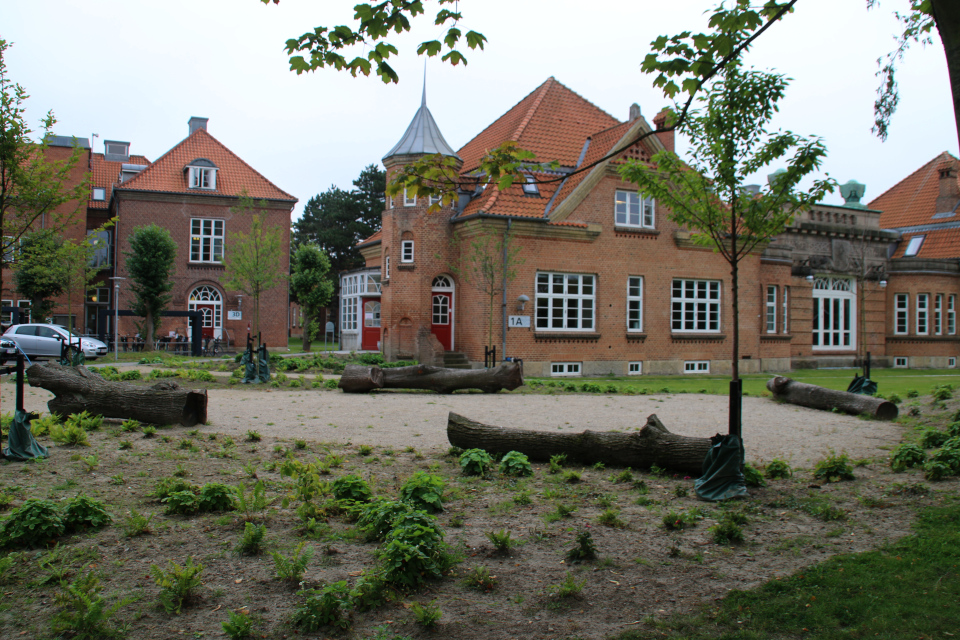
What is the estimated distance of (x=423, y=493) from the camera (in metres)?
5.50

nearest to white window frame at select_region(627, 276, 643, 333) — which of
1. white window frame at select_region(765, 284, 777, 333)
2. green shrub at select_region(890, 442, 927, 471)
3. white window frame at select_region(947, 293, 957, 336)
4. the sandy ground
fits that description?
white window frame at select_region(765, 284, 777, 333)

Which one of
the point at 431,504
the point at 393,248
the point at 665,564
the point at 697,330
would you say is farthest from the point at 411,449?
the point at 697,330

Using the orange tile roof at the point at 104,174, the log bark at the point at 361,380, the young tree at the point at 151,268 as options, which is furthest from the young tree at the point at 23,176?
the orange tile roof at the point at 104,174

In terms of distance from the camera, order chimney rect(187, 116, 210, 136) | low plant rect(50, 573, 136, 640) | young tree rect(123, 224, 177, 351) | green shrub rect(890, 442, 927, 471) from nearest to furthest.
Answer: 1. low plant rect(50, 573, 136, 640)
2. green shrub rect(890, 442, 927, 471)
3. young tree rect(123, 224, 177, 351)
4. chimney rect(187, 116, 210, 136)

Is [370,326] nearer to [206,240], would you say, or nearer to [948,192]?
[206,240]

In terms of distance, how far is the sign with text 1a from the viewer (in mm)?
24500

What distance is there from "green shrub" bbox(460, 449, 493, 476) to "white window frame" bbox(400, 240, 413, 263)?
19.4 m

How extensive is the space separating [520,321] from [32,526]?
20519 millimetres

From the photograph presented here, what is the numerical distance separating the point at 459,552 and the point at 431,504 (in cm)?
92

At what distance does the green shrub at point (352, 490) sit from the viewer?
5.75 m

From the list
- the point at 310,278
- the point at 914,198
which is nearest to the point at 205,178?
the point at 310,278

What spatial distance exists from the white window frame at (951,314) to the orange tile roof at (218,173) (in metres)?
35.7

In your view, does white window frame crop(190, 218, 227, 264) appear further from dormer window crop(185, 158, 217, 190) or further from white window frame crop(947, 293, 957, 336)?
white window frame crop(947, 293, 957, 336)

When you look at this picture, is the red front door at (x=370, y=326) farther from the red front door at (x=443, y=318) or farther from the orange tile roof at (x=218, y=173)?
the red front door at (x=443, y=318)
